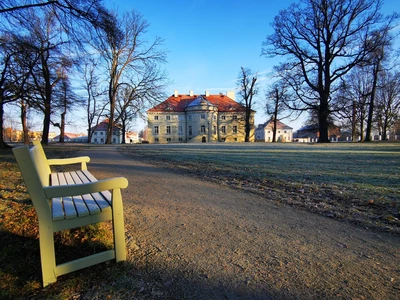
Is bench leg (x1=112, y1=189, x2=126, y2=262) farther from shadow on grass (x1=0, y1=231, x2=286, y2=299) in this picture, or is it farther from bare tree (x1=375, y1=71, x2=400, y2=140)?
bare tree (x1=375, y1=71, x2=400, y2=140)

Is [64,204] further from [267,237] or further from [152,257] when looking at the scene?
[267,237]

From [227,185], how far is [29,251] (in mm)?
4053

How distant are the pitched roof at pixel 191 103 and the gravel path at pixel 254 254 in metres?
60.3

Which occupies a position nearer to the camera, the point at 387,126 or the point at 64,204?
the point at 64,204

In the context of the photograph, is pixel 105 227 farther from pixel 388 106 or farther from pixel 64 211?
pixel 388 106

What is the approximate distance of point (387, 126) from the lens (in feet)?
144

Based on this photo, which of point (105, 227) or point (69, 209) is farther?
point (105, 227)

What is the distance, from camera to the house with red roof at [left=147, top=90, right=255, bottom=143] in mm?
62594

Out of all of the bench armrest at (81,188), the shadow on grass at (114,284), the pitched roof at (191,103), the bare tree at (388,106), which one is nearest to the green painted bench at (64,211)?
the bench armrest at (81,188)

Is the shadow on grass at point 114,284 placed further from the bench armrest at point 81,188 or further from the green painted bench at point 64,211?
the bench armrest at point 81,188

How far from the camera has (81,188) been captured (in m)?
2.17

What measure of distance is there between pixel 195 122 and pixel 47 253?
6139cm

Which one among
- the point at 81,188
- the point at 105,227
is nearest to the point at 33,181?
the point at 81,188

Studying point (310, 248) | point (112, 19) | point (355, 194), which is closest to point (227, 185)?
point (355, 194)
